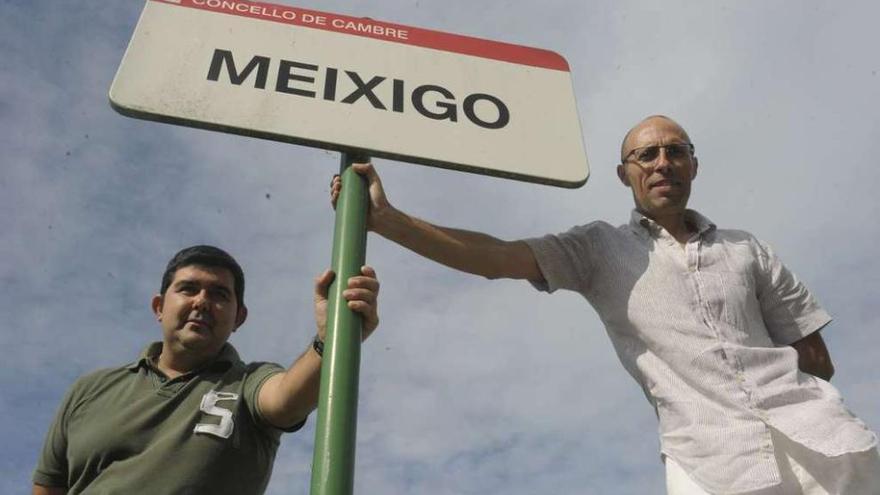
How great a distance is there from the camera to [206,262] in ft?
8.58

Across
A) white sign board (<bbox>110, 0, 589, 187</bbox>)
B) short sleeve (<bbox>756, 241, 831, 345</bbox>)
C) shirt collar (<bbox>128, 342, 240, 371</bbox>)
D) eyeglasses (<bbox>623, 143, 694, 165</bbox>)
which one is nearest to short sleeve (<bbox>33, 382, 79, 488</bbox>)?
shirt collar (<bbox>128, 342, 240, 371</bbox>)

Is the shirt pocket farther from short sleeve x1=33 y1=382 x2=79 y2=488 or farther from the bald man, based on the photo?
short sleeve x1=33 y1=382 x2=79 y2=488

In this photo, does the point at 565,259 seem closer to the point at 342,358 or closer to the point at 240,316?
the point at 342,358

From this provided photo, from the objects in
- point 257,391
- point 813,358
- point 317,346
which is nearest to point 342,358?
point 317,346

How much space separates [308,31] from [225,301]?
1.02m

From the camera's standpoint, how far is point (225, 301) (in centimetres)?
256

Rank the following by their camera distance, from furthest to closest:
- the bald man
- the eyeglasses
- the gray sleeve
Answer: the eyeglasses < the gray sleeve < the bald man

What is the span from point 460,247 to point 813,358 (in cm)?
114

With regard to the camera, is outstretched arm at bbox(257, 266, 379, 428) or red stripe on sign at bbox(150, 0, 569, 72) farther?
red stripe on sign at bbox(150, 0, 569, 72)

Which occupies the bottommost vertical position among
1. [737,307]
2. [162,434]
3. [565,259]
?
[162,434]

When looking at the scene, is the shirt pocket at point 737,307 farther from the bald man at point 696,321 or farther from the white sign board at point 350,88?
the white sign board at point 350,88

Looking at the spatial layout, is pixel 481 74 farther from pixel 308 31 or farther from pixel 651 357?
pixel 651 357

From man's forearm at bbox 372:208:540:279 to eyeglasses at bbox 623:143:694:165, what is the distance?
1.81 ft

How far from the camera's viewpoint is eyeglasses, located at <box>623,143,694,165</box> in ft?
8.13
